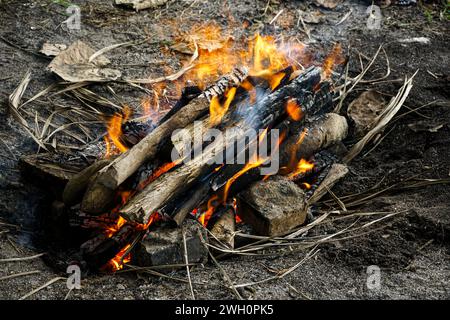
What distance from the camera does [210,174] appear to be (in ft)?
11.0

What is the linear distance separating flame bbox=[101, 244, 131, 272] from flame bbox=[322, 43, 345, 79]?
2702 millimetres

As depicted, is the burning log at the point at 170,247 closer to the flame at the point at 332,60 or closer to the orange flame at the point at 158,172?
the orange flame at the point at 158,172

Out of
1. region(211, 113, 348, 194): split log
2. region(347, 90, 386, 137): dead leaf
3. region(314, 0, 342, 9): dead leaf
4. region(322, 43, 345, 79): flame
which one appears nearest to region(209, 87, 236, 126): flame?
region(211, 113, 348, 194): split log

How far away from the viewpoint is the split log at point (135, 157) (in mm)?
3086

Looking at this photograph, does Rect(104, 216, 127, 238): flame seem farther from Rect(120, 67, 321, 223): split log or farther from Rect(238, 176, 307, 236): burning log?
Rect(238, 176, 307, 236): burning log

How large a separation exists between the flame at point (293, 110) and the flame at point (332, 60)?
1.39 metres

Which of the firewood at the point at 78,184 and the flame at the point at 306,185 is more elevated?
the firewood at the point at 78,184

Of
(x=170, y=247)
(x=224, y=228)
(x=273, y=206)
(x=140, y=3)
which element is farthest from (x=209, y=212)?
(x=140, y=3)

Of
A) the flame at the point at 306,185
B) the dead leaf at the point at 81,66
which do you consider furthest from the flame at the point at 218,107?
the dead leaf at the point at 81,66

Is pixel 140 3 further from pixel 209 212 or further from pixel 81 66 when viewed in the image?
pixel 209 212

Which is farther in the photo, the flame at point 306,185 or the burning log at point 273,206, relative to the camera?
the flame at point 306,185
